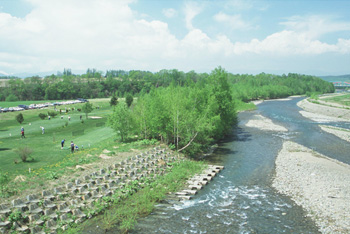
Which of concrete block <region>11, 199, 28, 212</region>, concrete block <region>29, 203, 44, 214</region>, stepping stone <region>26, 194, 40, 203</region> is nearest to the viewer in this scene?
concrete block <region>11, 199, 28, 212</region>

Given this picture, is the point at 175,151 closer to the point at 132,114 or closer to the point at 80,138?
the point at 132,114

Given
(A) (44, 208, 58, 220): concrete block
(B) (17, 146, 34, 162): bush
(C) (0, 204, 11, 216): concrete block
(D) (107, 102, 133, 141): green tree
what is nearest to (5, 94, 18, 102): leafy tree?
(D) (107, 102, 133, 141): green tree

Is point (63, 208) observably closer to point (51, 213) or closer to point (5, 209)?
point (51, 213)

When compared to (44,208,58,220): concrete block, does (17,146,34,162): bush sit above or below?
above

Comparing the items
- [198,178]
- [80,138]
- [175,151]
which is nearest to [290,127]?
[175,151]

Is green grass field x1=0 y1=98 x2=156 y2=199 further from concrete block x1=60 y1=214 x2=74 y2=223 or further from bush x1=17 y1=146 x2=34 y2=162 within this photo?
concrete block x1=60 y1=214 x2=74 y2=223

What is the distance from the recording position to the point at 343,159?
40844mm

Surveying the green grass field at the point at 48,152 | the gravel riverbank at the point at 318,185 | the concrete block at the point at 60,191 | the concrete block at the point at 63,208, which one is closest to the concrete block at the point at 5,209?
the green grass field at the point at 48,152

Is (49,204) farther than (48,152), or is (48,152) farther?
(48,152)

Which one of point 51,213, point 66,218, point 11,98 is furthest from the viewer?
point 11,98

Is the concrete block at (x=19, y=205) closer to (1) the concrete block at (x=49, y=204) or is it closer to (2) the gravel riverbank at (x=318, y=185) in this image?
(1) the concrete block at (x=49, y=204)

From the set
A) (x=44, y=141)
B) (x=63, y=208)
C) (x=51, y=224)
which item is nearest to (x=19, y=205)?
(x=51, y=224)

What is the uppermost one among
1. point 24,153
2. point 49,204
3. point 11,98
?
point 11,98

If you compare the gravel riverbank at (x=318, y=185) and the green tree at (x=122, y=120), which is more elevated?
the green tree at (x=122, y=120)
